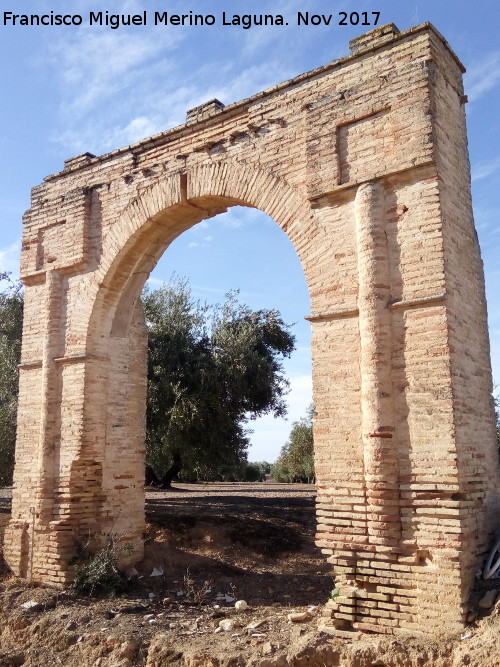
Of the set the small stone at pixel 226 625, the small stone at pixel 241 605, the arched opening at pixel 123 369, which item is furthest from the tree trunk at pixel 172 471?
the small stone at pixel 226 625

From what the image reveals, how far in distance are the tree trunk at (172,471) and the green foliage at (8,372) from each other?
377 centimetres

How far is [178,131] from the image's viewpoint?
27.6 ft

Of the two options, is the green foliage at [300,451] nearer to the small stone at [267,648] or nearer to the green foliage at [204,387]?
the green foliage at [204,387]

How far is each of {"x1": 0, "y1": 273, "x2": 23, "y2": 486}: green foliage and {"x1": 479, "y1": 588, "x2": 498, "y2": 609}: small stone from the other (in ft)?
32.1

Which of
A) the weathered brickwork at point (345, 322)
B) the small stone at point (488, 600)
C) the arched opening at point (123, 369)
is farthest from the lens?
the arched opening at point (123, 369)

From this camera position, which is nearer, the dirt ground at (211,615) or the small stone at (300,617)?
the dirt ground at (211,615)

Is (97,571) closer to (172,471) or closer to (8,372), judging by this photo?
(8,372)

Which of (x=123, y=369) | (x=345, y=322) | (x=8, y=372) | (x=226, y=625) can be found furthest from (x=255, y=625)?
(x=8, y=372)

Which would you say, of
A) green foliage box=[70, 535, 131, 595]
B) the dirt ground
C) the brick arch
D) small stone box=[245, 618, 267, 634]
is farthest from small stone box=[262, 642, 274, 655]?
the brick arch

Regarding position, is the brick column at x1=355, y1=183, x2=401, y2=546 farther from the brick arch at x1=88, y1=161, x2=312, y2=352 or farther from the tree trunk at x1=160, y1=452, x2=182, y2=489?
the tree trunk at x1=160, y1=452, x2=182, y2=489

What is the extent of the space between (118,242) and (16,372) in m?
5.87

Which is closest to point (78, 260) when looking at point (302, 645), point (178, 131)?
point (178, 131)

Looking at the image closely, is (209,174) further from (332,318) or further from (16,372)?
(16,372)

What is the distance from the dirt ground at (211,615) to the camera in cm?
518
